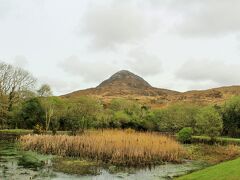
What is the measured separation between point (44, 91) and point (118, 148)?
1865 inches

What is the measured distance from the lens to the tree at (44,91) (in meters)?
69.1

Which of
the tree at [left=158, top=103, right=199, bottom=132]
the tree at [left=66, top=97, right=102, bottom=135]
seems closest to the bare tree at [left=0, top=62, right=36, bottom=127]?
the tree at [left=66, top=97, right=102, bottom=135]

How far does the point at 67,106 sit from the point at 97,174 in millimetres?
43072

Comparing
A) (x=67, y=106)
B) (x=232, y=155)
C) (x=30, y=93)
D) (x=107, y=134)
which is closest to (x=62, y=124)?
(x=67, y=106)

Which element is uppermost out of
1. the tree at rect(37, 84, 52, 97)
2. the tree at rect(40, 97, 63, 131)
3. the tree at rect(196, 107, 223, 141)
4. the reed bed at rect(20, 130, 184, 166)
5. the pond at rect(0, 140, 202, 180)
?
the tree at rect(37, 84, 52, 97)

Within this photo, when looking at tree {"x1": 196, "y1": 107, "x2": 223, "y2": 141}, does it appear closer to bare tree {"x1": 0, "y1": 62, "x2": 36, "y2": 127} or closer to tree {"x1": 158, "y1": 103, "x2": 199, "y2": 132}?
tree {"x1": 158, "y1": 103, "x2": 199, "y2": 132}

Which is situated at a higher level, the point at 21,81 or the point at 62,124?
the point at 21,81

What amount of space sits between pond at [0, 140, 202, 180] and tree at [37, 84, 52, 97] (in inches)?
1706

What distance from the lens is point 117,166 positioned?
24.0 meters

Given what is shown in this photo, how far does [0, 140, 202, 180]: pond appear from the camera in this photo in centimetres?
1950

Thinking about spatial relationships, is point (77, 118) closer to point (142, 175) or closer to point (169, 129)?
point (169, 129)

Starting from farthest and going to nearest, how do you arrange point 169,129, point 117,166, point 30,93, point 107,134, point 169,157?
point 30,93
point 169,129
point 107,134
point 169,157
point 117,166

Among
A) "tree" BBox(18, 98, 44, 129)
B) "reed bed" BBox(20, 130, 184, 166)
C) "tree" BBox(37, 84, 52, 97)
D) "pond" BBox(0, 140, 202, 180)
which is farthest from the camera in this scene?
"tree" BBox(37, 84, 52, 97)

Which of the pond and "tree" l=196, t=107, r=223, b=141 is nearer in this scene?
the pond
